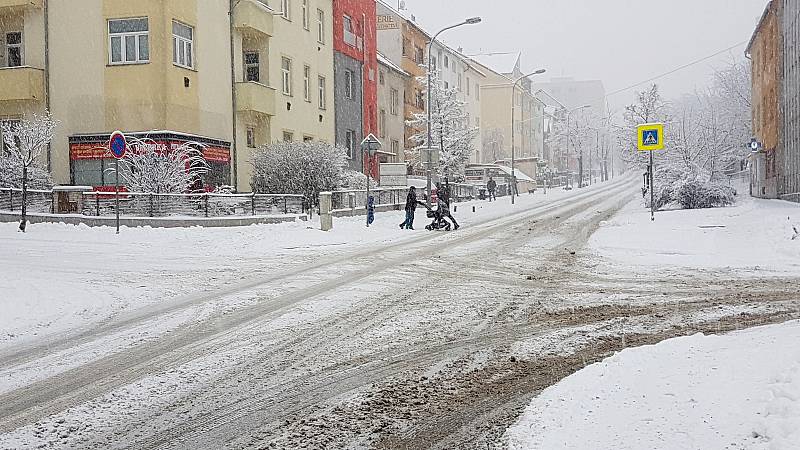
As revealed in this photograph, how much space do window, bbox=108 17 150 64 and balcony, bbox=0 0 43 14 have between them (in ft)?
10.9

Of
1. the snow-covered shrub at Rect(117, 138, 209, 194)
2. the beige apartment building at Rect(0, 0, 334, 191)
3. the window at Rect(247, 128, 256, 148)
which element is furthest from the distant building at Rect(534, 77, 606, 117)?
the snow-covered shrub at Rect(117, 138, 209, 194)

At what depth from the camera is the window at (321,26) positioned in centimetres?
3984

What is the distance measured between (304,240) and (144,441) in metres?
15.5

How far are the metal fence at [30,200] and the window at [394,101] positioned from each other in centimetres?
3264

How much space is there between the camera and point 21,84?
90.9 feet

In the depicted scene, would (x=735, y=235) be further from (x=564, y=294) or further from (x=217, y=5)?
(x=217, y=5)

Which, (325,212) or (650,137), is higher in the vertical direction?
(650,137)

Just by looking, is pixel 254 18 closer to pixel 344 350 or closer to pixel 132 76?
pixel 132 76

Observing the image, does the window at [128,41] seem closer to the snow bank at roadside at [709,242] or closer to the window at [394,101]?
the snow bank at roadside at [709,242]

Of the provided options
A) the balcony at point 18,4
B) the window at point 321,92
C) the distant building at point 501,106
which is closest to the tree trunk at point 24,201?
the balcony at point 18,4

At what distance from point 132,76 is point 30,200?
6.89 meters

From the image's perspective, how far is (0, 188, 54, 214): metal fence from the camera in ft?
70.3

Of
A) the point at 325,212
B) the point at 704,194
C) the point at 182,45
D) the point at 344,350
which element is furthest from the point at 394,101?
the point at 344,350

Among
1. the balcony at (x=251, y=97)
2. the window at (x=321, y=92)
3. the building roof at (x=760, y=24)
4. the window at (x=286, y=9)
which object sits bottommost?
the balcony at (x=251, y=97)
